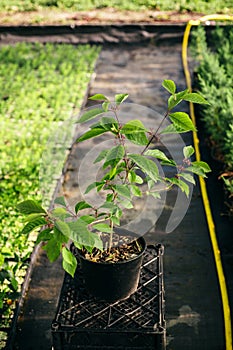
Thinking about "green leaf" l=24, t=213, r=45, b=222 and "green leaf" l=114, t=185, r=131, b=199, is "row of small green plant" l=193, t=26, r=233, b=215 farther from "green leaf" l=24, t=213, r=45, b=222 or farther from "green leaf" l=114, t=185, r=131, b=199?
"green leaf" l=24, t=213, r=45, b=222

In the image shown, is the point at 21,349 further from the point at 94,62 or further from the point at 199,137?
the point at 94,62

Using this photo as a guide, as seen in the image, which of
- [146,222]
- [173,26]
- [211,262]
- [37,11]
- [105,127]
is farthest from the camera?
[37,11]

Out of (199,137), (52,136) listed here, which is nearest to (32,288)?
(52,136)

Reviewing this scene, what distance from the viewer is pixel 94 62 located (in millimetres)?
6719

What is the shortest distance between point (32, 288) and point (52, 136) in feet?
6.23

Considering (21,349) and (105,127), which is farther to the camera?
(21,349)

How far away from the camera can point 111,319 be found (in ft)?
8.71

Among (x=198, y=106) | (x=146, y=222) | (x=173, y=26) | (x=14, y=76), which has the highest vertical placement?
(x=173, y=26)

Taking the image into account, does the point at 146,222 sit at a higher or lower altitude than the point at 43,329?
higher

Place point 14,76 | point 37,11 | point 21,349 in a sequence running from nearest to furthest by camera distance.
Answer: point 21,349, point 14,76, point 37,11

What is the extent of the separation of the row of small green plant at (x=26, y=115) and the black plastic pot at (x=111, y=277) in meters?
0.57

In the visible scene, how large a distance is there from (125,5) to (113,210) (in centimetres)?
645

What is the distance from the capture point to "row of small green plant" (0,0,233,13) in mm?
8086

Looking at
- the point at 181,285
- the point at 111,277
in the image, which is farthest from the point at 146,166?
the point at 181,285
